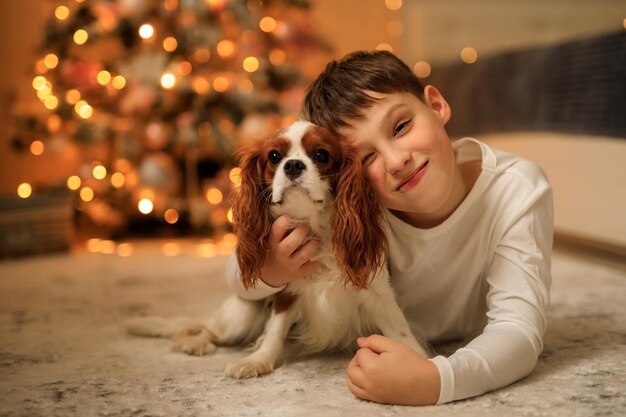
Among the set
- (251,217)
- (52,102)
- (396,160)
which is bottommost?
(251,217)

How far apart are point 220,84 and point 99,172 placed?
0.84m

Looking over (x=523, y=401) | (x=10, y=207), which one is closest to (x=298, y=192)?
(x=523, y=401)

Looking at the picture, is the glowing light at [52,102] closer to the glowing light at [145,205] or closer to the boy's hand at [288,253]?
the glowing light at [145,205]

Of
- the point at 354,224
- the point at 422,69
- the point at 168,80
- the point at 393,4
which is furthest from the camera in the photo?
the point at 393,4

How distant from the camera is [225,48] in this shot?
12.0ft

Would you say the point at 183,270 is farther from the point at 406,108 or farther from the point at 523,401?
the point at 523,401

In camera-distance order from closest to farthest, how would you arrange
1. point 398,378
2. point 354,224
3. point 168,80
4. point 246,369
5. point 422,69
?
point 398,378, point 354,224, point 246,369, point 168,80, point 422,69

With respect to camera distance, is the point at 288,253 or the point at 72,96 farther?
the point at 72,96

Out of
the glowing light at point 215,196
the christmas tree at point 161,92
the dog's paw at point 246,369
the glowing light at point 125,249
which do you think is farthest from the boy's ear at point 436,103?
the glowing light at point 215,196

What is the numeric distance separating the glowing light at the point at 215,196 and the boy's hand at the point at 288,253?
2.32m

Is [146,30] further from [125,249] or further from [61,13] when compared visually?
[125,249]

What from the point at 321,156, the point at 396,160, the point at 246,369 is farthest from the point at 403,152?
the point at 246,369

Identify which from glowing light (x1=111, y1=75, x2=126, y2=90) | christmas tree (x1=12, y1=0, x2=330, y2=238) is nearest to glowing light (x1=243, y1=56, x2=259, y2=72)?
christmas tree (x1=12, y1=0, x2=330, y2=238)

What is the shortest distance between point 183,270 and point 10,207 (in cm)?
104
